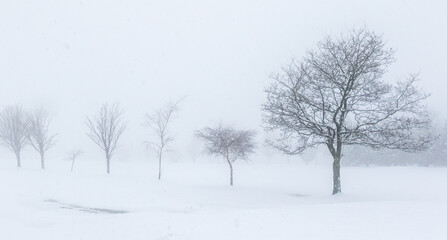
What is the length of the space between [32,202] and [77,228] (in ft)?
32.2

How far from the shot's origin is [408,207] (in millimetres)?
12805

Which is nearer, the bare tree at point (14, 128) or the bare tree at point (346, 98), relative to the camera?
the bare tree at point (346, 98)

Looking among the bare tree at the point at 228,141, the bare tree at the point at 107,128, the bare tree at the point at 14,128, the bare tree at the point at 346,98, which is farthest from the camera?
the bare tree at the point at 14,128

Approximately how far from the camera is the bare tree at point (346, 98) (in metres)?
19.2

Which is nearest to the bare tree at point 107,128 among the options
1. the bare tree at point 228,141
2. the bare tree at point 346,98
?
the bare tree at point 228,141

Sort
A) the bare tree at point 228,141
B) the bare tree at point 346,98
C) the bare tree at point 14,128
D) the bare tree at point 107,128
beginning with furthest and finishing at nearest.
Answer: the bare tree at point 14,128 < the bare tree at point 107,128 < the bare tree at point 228,141 < the bare tree at point 346,98

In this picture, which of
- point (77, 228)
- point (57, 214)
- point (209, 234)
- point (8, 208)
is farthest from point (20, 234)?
point (209, 234)

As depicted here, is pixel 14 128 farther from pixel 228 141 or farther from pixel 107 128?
pixel 228 141

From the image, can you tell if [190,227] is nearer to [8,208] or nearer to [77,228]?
[77,228]

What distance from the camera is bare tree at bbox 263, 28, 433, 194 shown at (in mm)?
19188

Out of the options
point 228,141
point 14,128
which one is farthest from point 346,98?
point 14,128

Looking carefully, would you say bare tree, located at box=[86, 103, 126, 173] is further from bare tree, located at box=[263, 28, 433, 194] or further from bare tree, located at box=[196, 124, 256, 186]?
bare tree, located at box=[263, 28, 433, 194]

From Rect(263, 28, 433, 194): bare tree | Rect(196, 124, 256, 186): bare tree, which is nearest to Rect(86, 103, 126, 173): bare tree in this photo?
Rect(196, 124, 256, 186): bare tree

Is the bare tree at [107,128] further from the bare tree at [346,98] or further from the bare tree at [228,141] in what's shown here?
the bare tree at [346,98]
